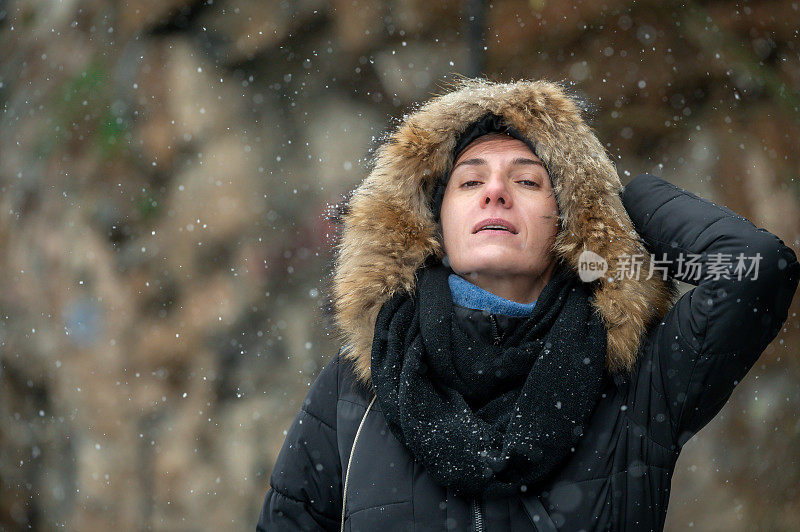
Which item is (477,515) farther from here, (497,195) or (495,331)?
(497,195)

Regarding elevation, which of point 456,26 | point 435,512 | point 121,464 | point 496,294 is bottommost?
point 121,464

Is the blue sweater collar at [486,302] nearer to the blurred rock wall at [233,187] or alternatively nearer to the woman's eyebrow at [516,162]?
the woman's eyebrow at [516,162]

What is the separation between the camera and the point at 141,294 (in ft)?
13.6

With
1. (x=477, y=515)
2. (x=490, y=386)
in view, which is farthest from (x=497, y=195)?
(x=477, y=515)

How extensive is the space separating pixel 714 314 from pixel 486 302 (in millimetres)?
464

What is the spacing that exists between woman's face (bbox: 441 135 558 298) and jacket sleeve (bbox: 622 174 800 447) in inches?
11.5

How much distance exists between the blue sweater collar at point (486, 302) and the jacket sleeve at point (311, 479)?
0.38 meters

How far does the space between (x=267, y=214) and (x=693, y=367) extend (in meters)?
3.05

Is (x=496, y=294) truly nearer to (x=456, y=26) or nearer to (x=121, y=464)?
(x=456, y=26)

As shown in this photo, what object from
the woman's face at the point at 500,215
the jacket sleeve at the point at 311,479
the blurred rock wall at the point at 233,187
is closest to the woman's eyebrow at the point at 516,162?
the woman's face at the point at 500,215

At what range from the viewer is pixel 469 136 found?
1.92 metres

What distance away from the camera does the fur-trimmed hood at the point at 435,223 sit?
5.33 feet

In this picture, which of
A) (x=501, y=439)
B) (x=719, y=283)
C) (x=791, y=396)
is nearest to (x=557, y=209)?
(x=719, y=283)

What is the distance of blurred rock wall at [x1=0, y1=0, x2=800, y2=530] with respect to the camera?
3.87m
